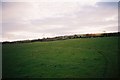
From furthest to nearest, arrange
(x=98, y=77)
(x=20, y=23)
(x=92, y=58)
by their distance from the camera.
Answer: (x=20, y=23) < (x=92, y=58) < (x=98, y=77)

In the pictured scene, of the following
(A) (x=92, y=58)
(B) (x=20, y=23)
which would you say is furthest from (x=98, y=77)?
(B) (x=20, y=23)

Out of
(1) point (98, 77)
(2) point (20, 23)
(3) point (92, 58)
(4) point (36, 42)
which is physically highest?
(2) point (20, 23)

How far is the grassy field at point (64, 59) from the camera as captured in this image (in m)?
8.73

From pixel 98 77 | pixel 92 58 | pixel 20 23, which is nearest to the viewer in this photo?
pixel 98 77

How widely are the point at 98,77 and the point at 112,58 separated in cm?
111

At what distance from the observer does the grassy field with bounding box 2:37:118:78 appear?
8734 millimetres

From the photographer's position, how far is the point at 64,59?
926cm

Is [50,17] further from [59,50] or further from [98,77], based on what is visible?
[98,77]

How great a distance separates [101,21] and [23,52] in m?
3.91

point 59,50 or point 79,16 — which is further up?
point 79,16

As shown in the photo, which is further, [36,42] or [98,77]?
[36,42]

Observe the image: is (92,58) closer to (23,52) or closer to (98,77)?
(98,77)

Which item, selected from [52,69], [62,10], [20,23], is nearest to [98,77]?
[52,69]

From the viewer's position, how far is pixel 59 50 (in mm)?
9570
